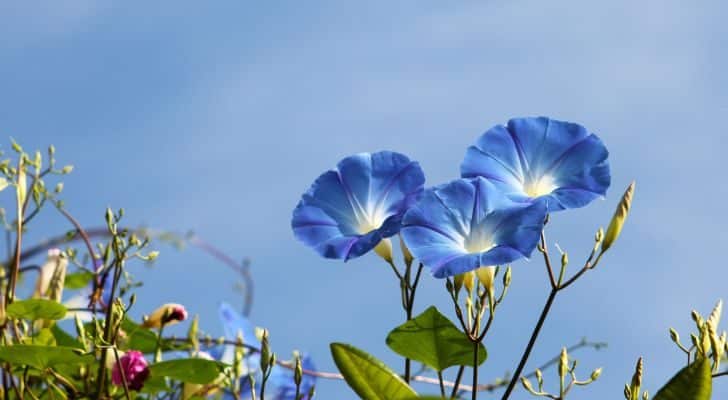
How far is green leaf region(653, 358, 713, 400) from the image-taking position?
1.01 metres

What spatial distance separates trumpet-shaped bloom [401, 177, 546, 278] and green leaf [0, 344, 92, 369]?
0.59 metres

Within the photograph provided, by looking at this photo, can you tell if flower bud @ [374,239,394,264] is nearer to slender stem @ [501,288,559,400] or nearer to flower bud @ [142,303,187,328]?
slender stem @ [501,288,559,400]

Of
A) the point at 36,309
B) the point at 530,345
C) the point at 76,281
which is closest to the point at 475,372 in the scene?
the point at 530,345

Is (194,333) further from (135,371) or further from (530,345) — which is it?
(530,345)

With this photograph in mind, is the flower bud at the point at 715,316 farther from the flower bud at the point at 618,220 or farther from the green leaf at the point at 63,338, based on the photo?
the green leaf at the point at 63,338

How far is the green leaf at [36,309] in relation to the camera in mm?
1730

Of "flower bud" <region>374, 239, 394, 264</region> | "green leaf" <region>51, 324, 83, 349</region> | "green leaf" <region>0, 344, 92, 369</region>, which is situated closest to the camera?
"flower bud" <region>374, 239, 394, 264</region>

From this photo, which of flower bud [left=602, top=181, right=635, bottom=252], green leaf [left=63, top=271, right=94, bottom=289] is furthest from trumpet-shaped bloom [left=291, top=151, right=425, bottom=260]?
green leaf [left=63, top=271, right=94, bottom=289]

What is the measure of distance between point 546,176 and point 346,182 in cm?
27

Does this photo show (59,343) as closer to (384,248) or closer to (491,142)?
(384,248)

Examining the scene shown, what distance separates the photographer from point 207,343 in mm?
2195

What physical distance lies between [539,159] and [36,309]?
898 millimetres

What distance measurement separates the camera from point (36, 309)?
1.76 m

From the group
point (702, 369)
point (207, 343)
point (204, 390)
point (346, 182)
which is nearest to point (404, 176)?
point (346, 182)
